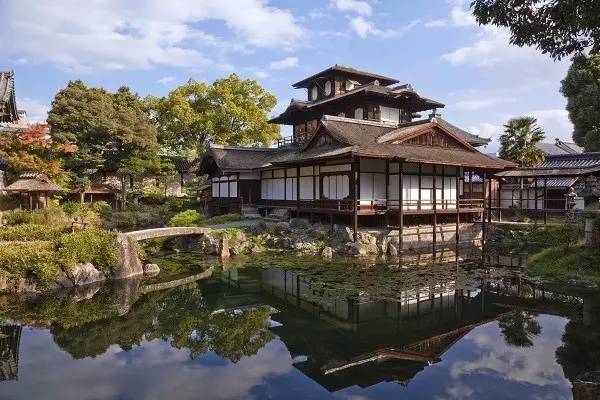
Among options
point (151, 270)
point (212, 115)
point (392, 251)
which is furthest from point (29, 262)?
point (212, 115)

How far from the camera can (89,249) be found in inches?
699

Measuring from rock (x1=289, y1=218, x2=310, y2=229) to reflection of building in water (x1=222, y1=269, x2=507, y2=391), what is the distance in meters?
8.09

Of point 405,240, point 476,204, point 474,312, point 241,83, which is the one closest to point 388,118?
point 476,204

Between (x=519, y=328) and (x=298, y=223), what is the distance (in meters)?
16.6

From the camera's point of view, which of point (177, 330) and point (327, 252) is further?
point (327, 252)

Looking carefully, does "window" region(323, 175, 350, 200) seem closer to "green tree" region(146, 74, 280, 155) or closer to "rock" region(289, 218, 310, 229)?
"rock" region(289, 218, 310, 229)

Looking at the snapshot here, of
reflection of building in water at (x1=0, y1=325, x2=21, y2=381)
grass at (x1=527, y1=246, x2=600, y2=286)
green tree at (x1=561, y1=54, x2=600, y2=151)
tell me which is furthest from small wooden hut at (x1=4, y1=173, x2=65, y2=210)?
green tree at (x1=561, y1=54, x2=600, y2=151)

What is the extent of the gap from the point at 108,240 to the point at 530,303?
16.9 m

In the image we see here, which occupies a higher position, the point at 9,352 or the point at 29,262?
the point at 29,262

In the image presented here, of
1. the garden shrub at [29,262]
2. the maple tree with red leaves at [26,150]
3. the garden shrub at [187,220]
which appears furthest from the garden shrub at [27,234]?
the garden shrub at [187,220]

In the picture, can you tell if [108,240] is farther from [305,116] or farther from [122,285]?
[305,116]

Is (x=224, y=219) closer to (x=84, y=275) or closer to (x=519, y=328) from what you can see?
(x=84, y=275)

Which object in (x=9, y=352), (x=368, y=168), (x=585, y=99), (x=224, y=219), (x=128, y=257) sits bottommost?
(x=9, y=352)

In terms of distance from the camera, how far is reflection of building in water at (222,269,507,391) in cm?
1030
